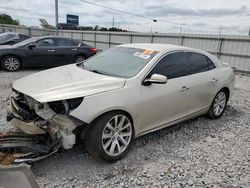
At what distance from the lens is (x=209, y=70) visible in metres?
4.57

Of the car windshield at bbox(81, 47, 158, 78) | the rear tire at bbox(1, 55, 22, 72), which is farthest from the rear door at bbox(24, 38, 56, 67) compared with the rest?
the car windshield at bbox(81, 47, 158, 78)

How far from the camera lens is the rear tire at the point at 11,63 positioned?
8.76 m

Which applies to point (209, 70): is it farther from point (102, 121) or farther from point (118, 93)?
point (102, 121)

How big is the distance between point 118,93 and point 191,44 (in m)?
11.6

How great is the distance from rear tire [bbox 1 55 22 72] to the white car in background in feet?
19.1

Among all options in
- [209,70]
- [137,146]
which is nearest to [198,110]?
[209,70]

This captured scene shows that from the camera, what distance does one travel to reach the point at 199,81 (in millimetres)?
4195

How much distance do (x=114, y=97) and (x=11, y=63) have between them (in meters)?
7.22

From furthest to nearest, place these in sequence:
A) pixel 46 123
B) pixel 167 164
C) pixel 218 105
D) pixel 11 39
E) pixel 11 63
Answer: pixel 11 39 → pixel 11 63 → pixel 218 105 → pixel 167 164 → pixel 46 123

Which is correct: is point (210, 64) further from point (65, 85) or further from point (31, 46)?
point (31, 46)

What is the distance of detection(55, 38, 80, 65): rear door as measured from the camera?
986 centimetres

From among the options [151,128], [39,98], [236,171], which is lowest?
[236,171]

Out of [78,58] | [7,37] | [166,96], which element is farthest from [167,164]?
[7,37]

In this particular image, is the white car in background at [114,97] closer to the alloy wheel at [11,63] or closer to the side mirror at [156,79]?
the side mirror at [156,79]
